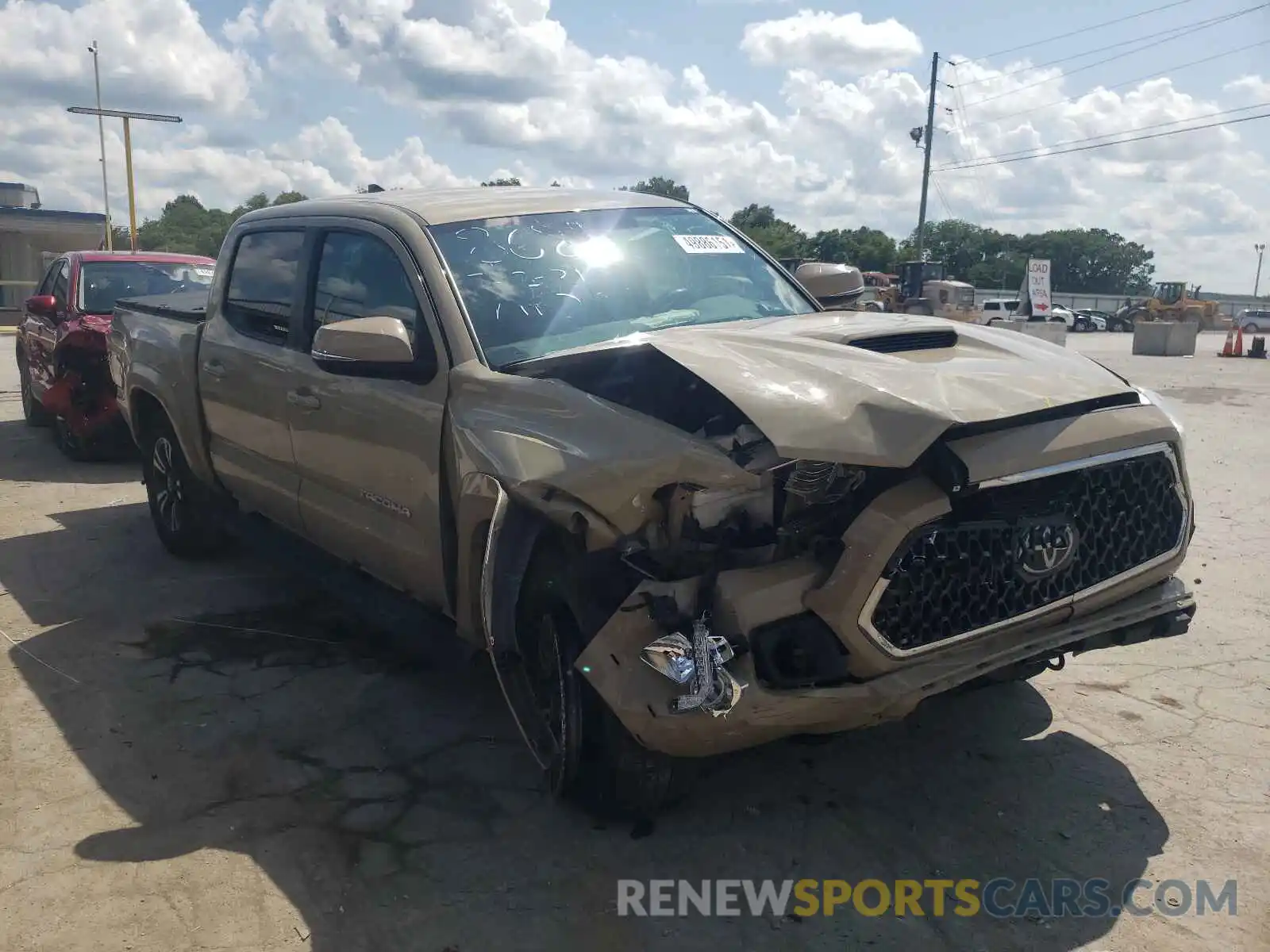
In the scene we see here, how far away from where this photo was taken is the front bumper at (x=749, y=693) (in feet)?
8.71

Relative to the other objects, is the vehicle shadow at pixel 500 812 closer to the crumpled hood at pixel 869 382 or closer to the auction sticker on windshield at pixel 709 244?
the crumpled hood at pixel 869 382

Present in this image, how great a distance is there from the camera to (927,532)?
273cm

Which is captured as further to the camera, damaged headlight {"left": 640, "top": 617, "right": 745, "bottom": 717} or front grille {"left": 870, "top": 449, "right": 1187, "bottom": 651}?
front grille {"left": 870, "top": 449, "right": 1187, "bottom": 651}

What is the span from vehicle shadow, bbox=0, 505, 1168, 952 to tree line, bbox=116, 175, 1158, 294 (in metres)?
59.8

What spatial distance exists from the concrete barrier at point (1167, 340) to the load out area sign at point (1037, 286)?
4584 mm

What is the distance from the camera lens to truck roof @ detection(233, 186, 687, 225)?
4.11 metres

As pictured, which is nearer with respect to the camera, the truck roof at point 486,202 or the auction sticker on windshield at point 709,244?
the truck roof at point 486,202

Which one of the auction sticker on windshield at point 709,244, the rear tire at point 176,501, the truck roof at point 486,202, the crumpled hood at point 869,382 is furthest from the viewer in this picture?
the rear tire at point 176,501

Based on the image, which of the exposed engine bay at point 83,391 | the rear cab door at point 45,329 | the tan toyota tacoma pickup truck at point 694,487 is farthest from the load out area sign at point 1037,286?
the tan toyota tacoma pickup truck at point 694,487

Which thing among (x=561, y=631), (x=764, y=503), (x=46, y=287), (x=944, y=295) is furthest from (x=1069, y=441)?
(x=944, y=295)

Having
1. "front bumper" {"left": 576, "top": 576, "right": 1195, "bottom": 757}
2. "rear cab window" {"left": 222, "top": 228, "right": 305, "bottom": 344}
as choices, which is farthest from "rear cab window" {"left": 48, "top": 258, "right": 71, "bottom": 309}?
A: "front bumper" {"left": 576, "top": 576, "right": 1195, "bottom": 757}

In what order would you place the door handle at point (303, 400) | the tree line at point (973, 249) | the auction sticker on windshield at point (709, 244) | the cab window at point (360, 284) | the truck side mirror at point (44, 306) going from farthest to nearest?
1. the tree line at point (973, 249)
2. the truck side mirror at point (44, 306)
3. the auction sticker on windshield at point (709, 244)
4. the door handle at point (303, 400)
5. the cab window at point (360, 284)

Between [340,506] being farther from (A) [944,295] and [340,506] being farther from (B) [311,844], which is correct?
(A) [944,295]

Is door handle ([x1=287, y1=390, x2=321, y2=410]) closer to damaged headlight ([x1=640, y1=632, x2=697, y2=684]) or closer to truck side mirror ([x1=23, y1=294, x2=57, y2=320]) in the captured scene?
damaged headlight ([x1=640, y1=632, x2=697, y2=684])
